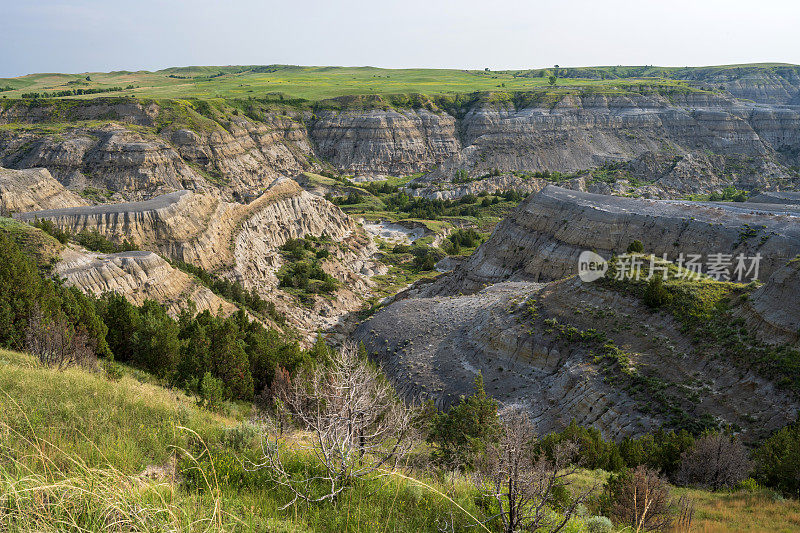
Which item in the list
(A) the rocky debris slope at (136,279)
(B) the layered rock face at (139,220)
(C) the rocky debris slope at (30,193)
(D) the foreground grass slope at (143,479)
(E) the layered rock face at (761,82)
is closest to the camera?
(D) the foreground grass slope at (143,479)

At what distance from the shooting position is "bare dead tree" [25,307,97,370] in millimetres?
14609

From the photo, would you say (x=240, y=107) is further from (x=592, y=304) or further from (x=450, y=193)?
(x=592, y=304)

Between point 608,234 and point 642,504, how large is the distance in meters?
34.7

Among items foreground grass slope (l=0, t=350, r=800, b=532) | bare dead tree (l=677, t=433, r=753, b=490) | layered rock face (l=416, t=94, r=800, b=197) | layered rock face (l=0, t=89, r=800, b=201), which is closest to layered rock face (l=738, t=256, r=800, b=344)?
bare dead tree (l=677, t=433, r=753, b=490)

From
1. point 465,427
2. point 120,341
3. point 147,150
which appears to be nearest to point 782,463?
point 465,427

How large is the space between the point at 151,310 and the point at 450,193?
266 ft

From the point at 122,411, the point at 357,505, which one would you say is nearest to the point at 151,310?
the point at 122,411

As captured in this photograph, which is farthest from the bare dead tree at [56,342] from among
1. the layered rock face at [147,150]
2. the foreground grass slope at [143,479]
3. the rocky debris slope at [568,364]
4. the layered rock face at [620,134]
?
the layered rock face at [620,134]

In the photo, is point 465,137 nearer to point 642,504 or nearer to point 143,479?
point 642,504

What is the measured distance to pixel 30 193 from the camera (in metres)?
49.9

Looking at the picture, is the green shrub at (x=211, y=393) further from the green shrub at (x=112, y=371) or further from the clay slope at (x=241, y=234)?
the clay slope at (x=241, y=234)

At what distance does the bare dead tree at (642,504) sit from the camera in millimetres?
10258

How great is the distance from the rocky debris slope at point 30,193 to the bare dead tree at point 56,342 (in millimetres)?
39360

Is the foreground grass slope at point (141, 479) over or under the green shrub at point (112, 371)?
over
